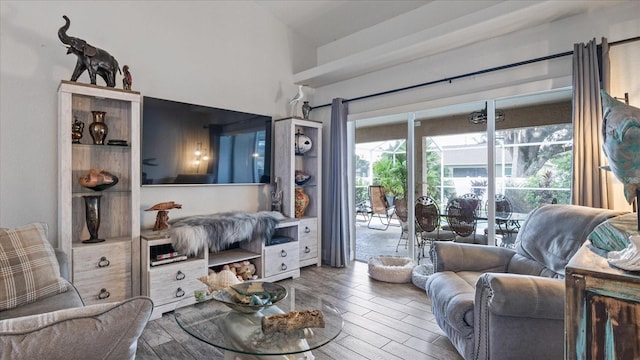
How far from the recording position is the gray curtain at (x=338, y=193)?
4004 millimetres

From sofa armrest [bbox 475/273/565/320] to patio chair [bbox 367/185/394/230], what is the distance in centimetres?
245

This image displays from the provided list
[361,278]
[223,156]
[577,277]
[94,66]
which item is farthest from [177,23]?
[577,277]

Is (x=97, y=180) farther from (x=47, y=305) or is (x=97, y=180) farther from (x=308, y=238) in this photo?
(x=308, y=238)

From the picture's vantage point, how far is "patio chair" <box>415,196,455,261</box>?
3581 mm

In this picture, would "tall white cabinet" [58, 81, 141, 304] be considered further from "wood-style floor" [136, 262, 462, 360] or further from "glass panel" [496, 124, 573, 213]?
"glass panel" [496, 124, 573, 213]

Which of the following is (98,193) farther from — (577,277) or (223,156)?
(577,277)

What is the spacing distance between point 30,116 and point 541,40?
4147mm

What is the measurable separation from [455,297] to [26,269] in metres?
2.36

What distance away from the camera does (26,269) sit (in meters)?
1.70

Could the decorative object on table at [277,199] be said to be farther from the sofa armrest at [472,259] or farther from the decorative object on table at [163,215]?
the sofa armrest at [472,259]

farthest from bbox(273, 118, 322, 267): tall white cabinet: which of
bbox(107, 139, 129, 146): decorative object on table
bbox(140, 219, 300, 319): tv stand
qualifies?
bbox(107, 139, 129, 146): decorative object on table

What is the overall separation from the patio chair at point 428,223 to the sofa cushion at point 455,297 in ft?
4.06

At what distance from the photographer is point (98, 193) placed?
2.69 m

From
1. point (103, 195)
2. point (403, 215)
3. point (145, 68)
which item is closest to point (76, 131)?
point (103, 195)
